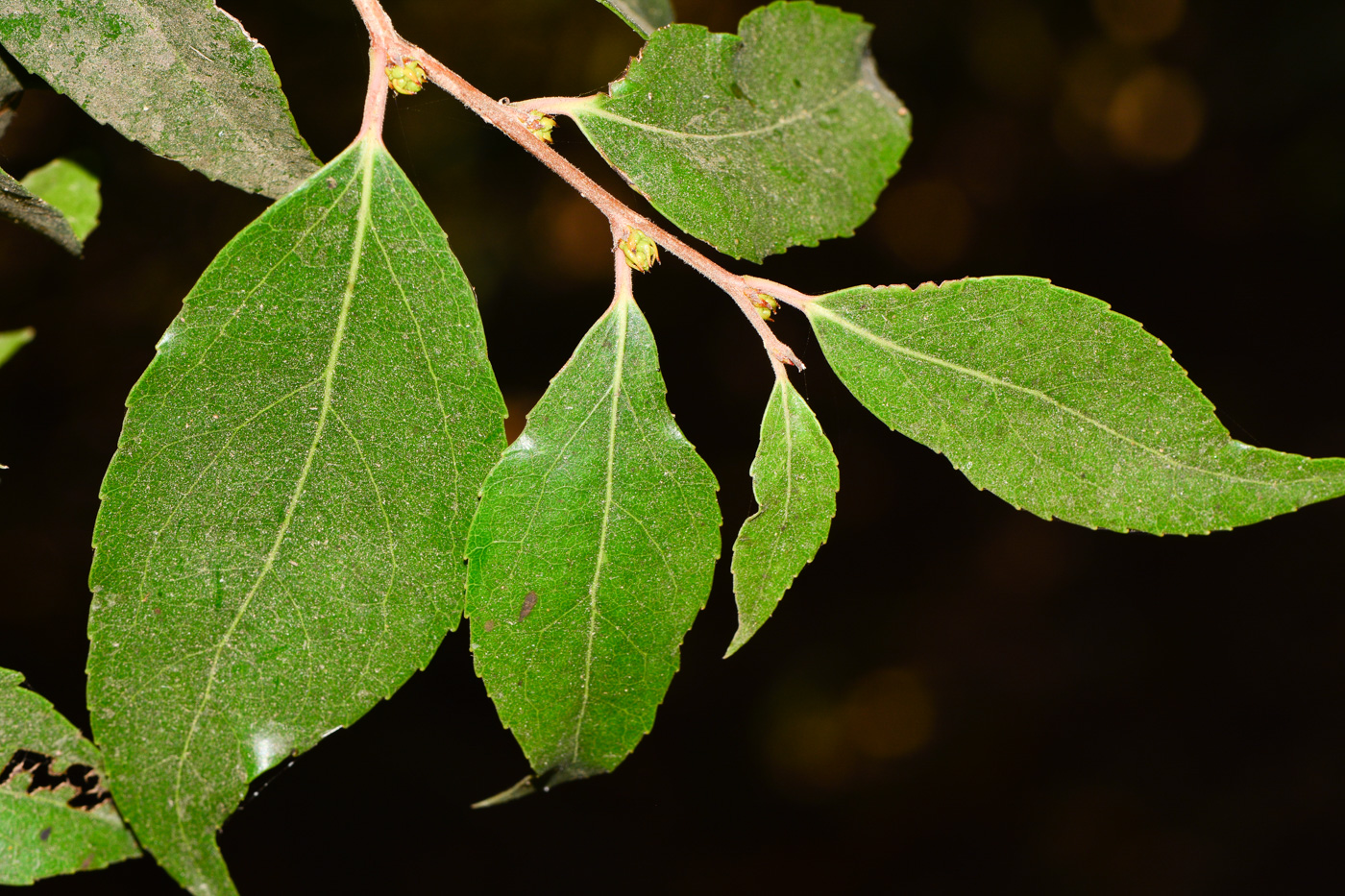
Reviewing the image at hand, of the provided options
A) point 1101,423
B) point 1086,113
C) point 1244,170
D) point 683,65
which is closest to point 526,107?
point 683,65

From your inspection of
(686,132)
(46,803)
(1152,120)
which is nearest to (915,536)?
(1152,120)

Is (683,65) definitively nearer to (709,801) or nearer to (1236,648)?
(709,801)

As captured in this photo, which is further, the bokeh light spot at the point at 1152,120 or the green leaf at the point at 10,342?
the bokeh light spot at the point at 1152,120

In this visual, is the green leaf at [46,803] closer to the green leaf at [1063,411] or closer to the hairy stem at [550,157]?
the hairy stem at [550,157]

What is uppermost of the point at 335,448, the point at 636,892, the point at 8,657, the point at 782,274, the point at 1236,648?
the point at 335,448

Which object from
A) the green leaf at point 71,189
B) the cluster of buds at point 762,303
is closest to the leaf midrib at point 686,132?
the cluster of buds at point 762,303

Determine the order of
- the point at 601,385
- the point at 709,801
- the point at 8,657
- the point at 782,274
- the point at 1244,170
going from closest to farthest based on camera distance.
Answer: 1. the point at 601,385
2. the point at 8,657
3. the point at 782,274
4. the point at 1244,170
5. the point at 709,801

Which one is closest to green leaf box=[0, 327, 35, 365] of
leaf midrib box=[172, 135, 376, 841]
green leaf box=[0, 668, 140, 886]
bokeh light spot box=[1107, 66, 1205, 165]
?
green leaf box=[0, 668, 140, 886]
